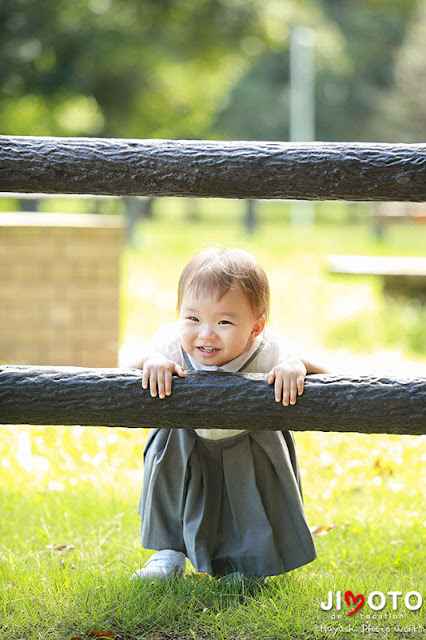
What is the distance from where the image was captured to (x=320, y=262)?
38.6 feet

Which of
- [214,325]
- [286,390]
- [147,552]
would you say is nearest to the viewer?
[286,390]

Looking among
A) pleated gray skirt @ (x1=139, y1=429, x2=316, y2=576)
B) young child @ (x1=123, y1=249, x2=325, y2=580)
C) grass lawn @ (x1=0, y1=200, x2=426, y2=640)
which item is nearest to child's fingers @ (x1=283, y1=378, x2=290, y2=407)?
young child @ (x1=123, y1=249, x2=325, y2=580)

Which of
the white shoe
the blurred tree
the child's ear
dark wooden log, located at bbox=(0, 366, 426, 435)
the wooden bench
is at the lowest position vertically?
the white shoe

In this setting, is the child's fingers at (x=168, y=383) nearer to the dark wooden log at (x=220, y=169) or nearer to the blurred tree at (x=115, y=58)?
the dark wooden log at (x=220, y=169)

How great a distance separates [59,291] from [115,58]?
11617mm

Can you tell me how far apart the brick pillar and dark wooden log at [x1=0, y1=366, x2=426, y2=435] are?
3261mm

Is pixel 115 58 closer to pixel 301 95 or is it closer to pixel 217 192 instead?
pixel 301 95

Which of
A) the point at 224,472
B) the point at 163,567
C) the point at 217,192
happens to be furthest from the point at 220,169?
the point at 163,567

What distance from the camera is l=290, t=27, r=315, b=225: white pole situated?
23781 millimetres

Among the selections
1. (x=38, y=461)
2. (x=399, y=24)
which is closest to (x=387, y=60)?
(x=399, y=24)

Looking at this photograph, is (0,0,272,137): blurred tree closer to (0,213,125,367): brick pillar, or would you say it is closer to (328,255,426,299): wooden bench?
(328,255,426,299): wooden bench

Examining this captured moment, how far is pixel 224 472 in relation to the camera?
99.5 inches

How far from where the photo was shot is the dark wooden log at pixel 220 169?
212 cm

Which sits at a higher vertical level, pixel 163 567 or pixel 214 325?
pixel 214 325
